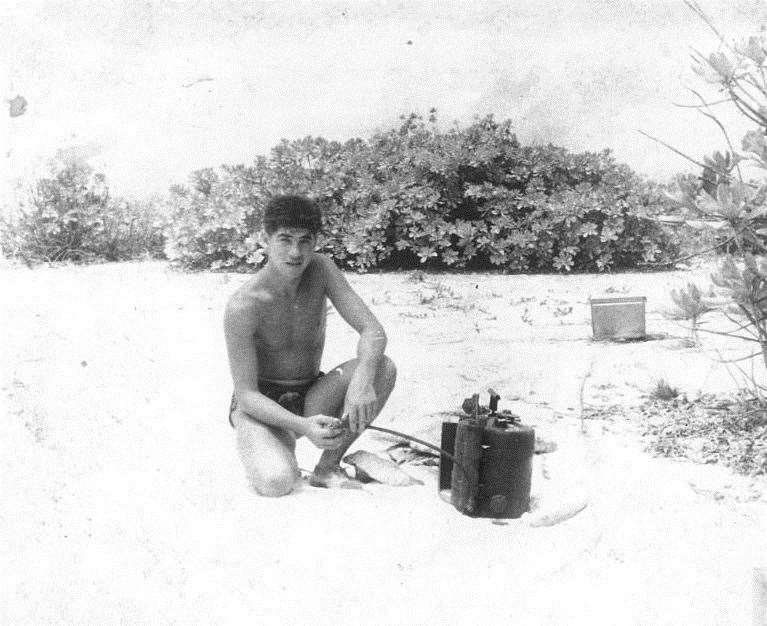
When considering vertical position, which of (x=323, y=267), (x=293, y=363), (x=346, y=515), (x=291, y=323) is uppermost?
(x=323, y=267)

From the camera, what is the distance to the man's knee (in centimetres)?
310

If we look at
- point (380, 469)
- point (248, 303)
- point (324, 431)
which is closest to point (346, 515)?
point (324, 431)

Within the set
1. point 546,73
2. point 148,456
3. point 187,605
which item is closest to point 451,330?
point 546,73

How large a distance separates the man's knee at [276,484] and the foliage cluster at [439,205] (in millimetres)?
4424

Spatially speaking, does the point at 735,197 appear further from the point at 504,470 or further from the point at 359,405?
the point at 359,405

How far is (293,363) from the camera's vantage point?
3.53 metres

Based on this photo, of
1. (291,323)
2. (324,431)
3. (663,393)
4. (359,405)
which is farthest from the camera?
(663,393)

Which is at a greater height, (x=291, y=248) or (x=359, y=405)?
(x=291, y=248)

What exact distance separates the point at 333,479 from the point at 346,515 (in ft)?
1.38

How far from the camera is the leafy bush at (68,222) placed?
26.1 ft

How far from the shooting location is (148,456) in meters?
3.65

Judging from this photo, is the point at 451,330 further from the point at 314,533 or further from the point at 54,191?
the point at 54,191

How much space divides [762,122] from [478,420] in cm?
159

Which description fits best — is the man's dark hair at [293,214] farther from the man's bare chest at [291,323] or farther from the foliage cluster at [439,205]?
the foliage cluster at [439,205]
